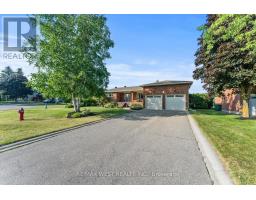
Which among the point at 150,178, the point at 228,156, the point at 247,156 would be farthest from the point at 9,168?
the point at 247,156

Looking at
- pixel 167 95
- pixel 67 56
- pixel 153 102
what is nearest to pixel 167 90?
pixel 167 95

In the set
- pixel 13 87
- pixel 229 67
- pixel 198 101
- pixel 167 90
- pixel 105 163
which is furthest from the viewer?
pixel 13 87

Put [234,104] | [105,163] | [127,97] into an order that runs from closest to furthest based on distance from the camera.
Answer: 1. [105,163]
2. [234,104]
3. [127,97]

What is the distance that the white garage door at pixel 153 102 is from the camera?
93.5 feet

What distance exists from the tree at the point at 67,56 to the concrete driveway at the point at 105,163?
10896 mm

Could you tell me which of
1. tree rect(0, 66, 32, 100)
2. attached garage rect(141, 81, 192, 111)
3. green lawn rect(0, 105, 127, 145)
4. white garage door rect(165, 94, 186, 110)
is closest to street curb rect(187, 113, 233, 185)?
green lawn rect(0, 105, 127, 145)

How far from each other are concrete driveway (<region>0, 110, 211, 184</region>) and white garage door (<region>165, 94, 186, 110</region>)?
742 inches

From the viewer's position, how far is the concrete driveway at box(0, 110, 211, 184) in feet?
14.9

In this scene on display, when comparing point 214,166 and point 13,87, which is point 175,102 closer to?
point 214,166

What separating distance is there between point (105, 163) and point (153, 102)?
24110 mm

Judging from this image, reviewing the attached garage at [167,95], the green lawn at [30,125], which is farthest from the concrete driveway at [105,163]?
the attached garage at [167,95]

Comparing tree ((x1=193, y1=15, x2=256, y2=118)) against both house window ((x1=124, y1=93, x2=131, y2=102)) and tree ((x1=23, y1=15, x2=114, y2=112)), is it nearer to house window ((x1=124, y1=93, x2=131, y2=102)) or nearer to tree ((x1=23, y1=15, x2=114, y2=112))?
tree ((x1=23, y1=15, x2=114, y2=112))

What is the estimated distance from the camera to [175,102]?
27156 mm
